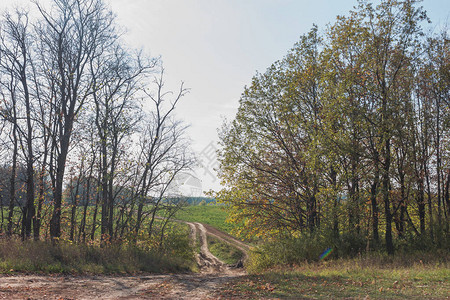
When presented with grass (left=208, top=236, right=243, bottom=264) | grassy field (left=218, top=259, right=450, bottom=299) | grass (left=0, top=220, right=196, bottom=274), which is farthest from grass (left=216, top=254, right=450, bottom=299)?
grass (left=208, top=236, right=243, bottom=264)

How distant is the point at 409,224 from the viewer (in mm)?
17188

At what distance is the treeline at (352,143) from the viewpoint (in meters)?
15.4

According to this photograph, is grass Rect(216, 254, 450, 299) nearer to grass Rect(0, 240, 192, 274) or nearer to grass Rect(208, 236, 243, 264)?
grass Rect(0, 240, 192, 274)

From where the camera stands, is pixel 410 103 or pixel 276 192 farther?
pixel 276 192

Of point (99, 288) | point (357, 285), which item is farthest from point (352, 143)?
point (99, 288)

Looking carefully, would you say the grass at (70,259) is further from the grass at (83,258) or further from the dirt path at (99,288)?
the dirt path at (99,288)

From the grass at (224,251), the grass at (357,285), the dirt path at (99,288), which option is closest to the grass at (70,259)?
the dirt path at (99,288)

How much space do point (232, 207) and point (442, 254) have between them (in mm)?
10712

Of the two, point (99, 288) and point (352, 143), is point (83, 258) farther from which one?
point (352, 143)

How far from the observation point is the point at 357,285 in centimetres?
934

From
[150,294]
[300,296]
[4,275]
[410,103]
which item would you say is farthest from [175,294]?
[410,103]

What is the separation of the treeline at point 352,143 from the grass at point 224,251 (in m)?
12.5

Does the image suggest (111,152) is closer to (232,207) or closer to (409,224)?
(232,207)

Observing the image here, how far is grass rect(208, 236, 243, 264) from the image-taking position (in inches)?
1236
